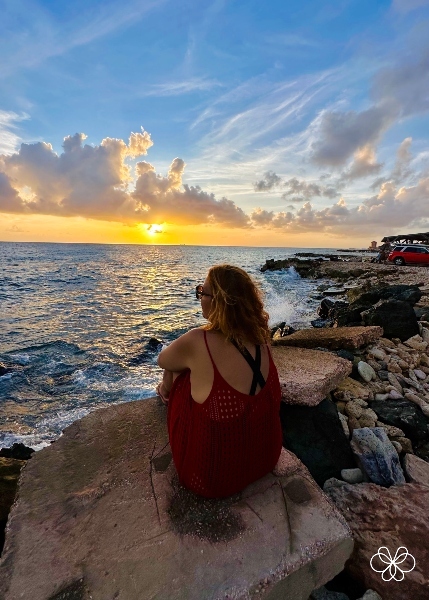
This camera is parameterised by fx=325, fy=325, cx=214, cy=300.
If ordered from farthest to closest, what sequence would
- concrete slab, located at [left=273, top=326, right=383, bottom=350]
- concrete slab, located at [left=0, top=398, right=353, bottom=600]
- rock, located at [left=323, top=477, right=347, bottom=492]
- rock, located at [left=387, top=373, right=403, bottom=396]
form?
concrete slab, located at [left=273, top=326, right=383, bottom=350] < rock, located at [left=387, top=373, right=403, bottom=396] < rock, located at [left=323, top=477, right=347, bottom=492] < concrete slab, located at [left=0, top=398, right=353, bottom=600]

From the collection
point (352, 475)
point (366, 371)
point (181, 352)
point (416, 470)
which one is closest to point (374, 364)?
point (366, 371)

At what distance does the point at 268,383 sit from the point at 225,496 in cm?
91

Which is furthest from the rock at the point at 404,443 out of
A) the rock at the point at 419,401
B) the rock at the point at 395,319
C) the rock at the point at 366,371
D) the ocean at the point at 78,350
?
the rock at the point at 395,319

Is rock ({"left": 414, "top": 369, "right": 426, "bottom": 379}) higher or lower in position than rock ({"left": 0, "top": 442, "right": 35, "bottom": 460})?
higher

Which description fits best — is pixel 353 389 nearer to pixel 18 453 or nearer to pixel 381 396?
pixel 381 396

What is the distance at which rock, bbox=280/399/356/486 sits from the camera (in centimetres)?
320

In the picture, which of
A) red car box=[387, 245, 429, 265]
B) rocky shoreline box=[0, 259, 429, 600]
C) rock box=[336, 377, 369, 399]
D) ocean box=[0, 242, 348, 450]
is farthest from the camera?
red car box=[387, 245, 429, 265]

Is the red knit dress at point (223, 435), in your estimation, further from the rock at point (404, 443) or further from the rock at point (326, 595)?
the rock at point (404, 443)

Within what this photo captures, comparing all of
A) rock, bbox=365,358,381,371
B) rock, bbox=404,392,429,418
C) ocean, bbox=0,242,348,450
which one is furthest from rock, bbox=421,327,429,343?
ocean, bbox=0,242,348,450

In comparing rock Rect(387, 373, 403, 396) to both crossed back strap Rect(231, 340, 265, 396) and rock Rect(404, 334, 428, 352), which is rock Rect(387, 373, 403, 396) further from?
crossed back strap Rect(231, 340, 265, 396)

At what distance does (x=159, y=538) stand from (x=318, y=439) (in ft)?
6.28

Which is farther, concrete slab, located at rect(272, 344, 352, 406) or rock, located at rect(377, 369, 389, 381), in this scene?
rock, located at rect(377, 369, 389, 381)

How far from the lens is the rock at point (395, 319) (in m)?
6.68

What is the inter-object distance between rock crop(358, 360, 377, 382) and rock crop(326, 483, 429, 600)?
7.26 feet
